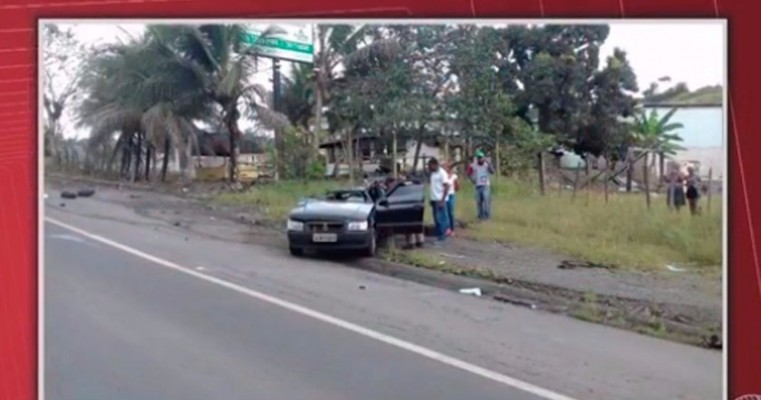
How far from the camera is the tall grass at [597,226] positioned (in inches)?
157

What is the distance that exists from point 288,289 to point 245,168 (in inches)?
15.9

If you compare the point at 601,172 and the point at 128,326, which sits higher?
the point at 601,172

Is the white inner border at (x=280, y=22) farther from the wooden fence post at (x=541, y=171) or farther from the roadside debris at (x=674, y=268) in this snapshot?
the wooden fence post at (x=541, y=171)

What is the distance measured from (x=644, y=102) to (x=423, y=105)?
69cm

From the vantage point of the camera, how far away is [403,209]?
407cm

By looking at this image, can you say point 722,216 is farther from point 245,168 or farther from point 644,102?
point 245,168

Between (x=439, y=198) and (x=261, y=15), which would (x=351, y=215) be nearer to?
(x=439, y=198)

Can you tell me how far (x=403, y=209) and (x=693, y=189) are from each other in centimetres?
90

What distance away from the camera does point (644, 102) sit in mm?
4023

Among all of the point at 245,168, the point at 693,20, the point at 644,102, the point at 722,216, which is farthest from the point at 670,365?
the point at 245,168

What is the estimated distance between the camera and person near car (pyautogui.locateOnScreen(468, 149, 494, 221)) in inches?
159

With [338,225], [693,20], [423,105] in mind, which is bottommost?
[338,225]

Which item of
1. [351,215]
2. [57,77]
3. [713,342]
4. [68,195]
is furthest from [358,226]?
[713,342]

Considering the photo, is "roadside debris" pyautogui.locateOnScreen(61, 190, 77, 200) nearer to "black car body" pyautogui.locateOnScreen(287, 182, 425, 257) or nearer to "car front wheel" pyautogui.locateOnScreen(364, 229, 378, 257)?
"black car body" pyautogui.locateOnScreen(287, 182, 425, 257)
